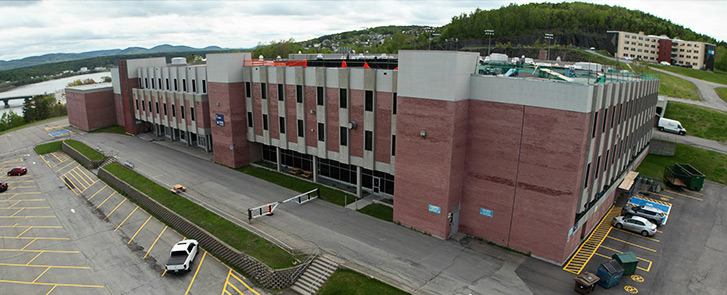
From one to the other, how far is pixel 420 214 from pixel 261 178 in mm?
19793

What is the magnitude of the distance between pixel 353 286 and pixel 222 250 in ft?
34.8

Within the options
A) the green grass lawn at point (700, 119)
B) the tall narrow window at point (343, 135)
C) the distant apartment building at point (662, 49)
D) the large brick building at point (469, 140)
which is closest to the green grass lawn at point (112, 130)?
the large brick building at point (469, 140)

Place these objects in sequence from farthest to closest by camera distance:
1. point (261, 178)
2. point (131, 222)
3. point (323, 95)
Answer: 1. point (261, 178)
2. point (323, 95)
3. point (131, 222)

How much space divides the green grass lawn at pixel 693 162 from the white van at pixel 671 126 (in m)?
7.07

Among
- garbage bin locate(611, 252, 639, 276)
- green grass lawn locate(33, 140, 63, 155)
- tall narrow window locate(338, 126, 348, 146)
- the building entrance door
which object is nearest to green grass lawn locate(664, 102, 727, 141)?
garbage bin locate(611, 252, 639, 276)

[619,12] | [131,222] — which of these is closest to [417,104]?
[131,222]

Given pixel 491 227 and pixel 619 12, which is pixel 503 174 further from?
pixel 619 12

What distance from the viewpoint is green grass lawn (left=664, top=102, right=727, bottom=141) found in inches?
2234

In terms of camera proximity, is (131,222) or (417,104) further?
(131,222)

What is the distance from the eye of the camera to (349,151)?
36.7 m

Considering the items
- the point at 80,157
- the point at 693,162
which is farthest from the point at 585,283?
the point at 80,157

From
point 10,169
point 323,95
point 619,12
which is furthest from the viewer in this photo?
point 619,12

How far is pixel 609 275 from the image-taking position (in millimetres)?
23141

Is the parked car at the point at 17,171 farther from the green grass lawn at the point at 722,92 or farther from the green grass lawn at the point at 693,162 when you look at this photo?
the green grass lawn at the point at 722,92
